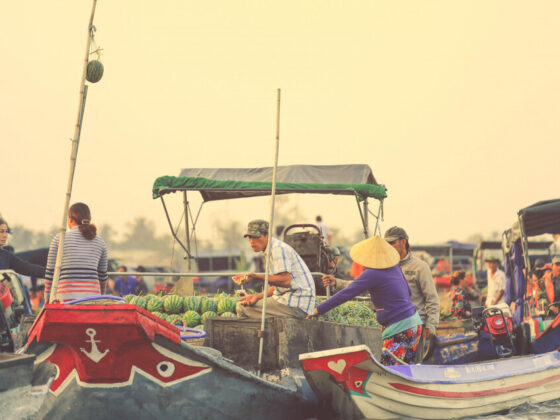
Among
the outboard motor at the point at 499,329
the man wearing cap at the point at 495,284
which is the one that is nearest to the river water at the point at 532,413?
the outboard motor at the point at 499,329

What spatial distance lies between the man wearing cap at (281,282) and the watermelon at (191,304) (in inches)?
57.7

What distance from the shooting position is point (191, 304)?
790cm

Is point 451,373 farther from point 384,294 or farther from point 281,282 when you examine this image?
point 281,282

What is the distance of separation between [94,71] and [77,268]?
1836 mm

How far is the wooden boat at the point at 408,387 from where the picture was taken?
17.5 ft

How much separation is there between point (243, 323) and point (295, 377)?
70 centimetres

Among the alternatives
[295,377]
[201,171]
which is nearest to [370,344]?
[295,377]

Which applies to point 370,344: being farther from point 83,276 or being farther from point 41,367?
point 41,367

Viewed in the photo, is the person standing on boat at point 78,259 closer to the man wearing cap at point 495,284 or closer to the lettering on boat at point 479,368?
the lettering on boat at point 479,368

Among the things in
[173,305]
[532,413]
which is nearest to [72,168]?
[173,305]

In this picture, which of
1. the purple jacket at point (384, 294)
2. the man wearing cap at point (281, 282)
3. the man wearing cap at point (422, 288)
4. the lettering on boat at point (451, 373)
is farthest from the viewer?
the man wearing cap at point (422, 288)

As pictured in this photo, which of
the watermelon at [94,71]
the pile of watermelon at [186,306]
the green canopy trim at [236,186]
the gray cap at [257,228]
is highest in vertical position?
the watermelon at [94,71]

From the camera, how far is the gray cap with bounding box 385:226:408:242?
6543mm

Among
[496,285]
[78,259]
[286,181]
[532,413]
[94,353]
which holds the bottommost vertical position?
[532,413]
